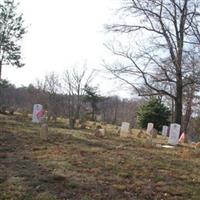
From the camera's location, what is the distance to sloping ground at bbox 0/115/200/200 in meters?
8.48

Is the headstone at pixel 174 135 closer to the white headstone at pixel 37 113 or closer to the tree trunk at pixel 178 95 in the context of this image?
the white headstone at pixel 37 113

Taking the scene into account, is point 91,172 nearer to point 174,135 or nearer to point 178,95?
point 174,135

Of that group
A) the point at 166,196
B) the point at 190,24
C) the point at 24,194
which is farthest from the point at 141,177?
the point at 190,24

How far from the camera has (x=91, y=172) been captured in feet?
32.4

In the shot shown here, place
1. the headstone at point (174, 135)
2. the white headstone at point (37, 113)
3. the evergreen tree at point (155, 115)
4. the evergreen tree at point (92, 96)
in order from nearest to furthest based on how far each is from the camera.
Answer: the headstone at point (174, 135), the white headstone at point (37, 113), the evergreen tree at point (155, 115), the evergreen tree at point (92, 96)

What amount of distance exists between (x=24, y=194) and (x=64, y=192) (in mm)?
734

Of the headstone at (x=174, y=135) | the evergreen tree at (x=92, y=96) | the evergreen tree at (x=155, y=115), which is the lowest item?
the headstone at (x=174, y=135)

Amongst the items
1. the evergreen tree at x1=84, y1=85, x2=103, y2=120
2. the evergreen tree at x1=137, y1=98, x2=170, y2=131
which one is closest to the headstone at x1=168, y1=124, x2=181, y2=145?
the evergreen tree at x1=137, y1=98, x2=170, y2=131

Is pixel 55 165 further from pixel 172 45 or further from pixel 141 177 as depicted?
pixel 172 45

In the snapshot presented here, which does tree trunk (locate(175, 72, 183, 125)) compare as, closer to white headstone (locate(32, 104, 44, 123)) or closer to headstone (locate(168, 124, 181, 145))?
headstone (locate(168, 124, 181, 145))

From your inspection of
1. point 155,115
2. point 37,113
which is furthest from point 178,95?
point 155,115

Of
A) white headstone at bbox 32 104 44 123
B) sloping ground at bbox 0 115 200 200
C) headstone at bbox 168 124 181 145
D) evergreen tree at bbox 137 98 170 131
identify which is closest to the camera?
sloping ground at bbox 0 115 200 200

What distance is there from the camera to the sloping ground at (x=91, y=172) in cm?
848

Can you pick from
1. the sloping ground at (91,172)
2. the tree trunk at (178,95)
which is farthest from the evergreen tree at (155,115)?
the sloping ground at (91,172)
